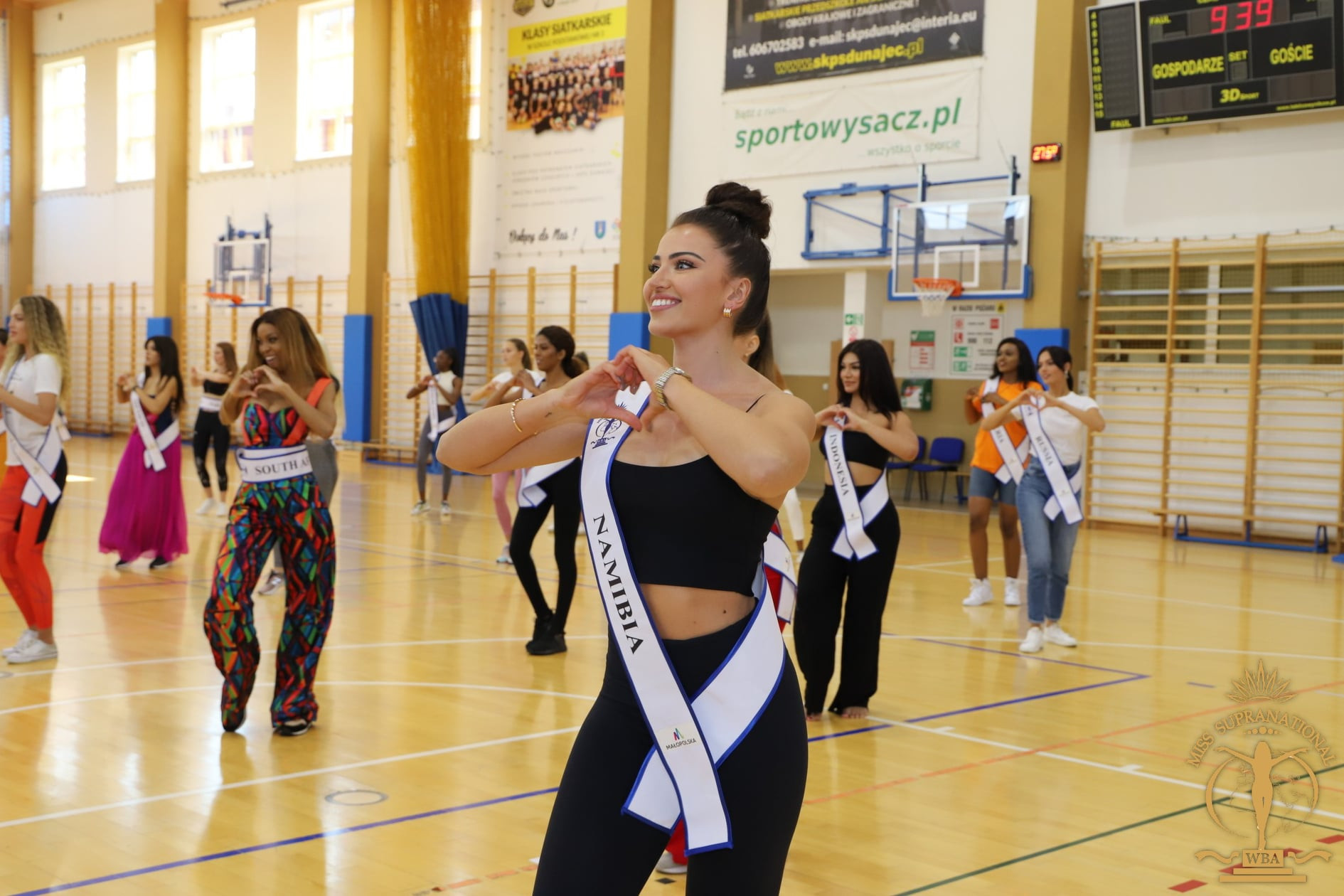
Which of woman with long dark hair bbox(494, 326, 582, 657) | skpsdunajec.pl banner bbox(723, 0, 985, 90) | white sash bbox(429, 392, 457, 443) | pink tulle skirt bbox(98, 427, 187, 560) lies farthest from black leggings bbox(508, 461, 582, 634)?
skpsdunajec.pl banner bbox(723, 0, 985, 90)

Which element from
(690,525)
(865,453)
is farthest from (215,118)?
(690,525)

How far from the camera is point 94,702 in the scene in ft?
18.6

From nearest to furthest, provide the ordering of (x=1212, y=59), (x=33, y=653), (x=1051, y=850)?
(x=1051, y=850)
(x=33, y=653)
(x=1212, y=59)

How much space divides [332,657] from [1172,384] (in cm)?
1015

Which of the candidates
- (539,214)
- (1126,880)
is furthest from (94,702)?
(539,214)

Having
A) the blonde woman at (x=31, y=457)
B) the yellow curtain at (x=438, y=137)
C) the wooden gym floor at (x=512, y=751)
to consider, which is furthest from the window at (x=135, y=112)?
the blonde woman at (x=31, y=457)

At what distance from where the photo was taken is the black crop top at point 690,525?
2180 mm

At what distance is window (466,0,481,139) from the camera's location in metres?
20.2

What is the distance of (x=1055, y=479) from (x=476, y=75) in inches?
598

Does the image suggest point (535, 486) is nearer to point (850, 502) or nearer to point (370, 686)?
point (370, 686)

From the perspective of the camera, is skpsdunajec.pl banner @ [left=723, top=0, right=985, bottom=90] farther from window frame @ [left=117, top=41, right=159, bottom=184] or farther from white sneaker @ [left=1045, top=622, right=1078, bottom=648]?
window frame @ [left=117, top=41, right=159, bottom=184]

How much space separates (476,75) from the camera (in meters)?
20.3

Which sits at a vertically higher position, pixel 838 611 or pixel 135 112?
pixel 135 112

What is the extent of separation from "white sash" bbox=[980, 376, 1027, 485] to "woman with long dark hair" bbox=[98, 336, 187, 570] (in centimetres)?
566
